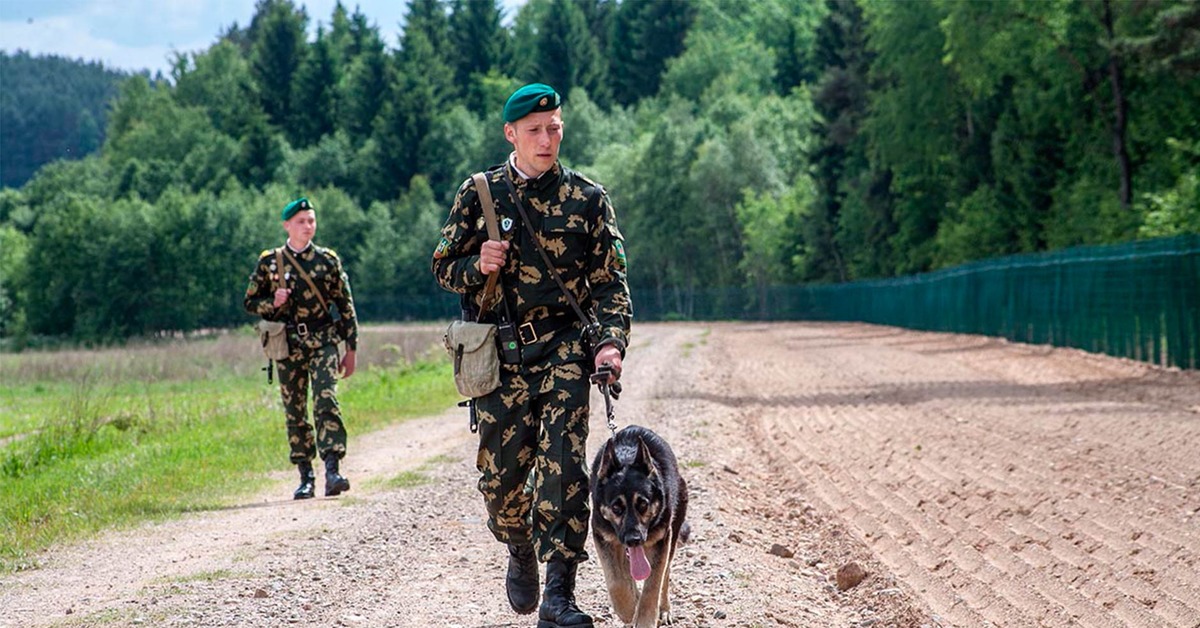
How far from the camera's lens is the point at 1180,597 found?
791 centimetres

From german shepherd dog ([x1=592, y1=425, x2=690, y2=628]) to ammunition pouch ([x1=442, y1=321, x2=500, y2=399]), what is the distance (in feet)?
2.16

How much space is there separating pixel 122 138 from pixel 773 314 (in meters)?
78.6

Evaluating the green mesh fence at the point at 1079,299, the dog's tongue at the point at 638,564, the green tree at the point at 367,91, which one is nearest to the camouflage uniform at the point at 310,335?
the dog's tongue at the point at 638,564

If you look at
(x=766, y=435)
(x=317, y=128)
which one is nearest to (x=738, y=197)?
(x=317, y=128)

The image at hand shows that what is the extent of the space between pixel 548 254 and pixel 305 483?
6.23m

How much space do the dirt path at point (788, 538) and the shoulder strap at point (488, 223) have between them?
1596mm

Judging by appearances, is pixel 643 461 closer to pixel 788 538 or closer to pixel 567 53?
pixel 788 538

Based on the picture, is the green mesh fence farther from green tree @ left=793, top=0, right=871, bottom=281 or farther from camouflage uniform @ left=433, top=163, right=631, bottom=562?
camouflage uniform @ left=433, top=163, right=631, bottom=562

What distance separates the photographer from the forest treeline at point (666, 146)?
52344 millimetres

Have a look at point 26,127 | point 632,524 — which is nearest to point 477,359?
point 632,524

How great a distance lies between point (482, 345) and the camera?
662 centimetres

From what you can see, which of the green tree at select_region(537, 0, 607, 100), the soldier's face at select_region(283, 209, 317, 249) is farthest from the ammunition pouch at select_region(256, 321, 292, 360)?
the green tree at select_region(537, 0, 607, 100)

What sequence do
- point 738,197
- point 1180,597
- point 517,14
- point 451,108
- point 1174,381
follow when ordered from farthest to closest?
1. point 517,14
2. point 451,108
3. point 738,197
4. point 1174,381
5. point 1180,597

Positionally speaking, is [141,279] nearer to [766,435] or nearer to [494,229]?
[766,435]
